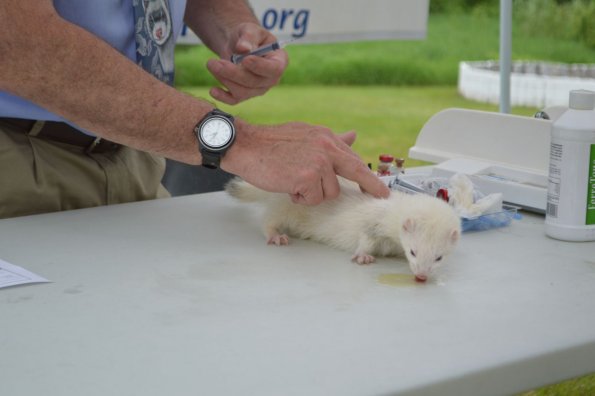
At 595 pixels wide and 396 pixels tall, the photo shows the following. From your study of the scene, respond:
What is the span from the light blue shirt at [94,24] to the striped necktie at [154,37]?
0.05 ft

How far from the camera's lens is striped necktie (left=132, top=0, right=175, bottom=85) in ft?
5.14

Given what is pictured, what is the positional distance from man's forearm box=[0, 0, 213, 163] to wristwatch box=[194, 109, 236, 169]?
20 millimetres

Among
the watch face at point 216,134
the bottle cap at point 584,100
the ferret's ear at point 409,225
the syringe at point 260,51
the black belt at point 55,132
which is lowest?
the ferret's ear at point 409,225

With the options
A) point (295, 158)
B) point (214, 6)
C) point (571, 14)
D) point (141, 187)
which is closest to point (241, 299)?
point (295, 158)

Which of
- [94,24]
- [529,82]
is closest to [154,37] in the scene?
[94,24]

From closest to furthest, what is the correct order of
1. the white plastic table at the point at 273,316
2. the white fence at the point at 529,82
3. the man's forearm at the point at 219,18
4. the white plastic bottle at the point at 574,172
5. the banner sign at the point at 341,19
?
the white plastic table at the point at 273,316 < the white plastic bottle at the point at 574,172 < the man's forearm at the point at 219,18 < the banner sign at the point at 341,19 < the white fence at the point at 529,82

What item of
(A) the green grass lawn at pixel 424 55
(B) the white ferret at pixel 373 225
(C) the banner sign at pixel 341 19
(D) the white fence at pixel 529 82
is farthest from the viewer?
(A) the green grass lawn at pixel 424 55

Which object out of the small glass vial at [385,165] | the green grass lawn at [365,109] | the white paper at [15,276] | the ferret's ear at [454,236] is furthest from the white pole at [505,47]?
the green grass lawn at [365,109]

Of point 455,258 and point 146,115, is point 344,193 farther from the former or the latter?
point 146,115

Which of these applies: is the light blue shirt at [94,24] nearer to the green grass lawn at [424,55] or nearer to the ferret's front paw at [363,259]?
the ferret's front paw at [363,259]

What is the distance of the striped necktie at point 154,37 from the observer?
157 centimetres

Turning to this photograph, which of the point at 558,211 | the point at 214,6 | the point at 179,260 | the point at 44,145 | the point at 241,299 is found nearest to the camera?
the point at 241,299

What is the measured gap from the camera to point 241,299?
107cm

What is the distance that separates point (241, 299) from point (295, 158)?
0.32m
